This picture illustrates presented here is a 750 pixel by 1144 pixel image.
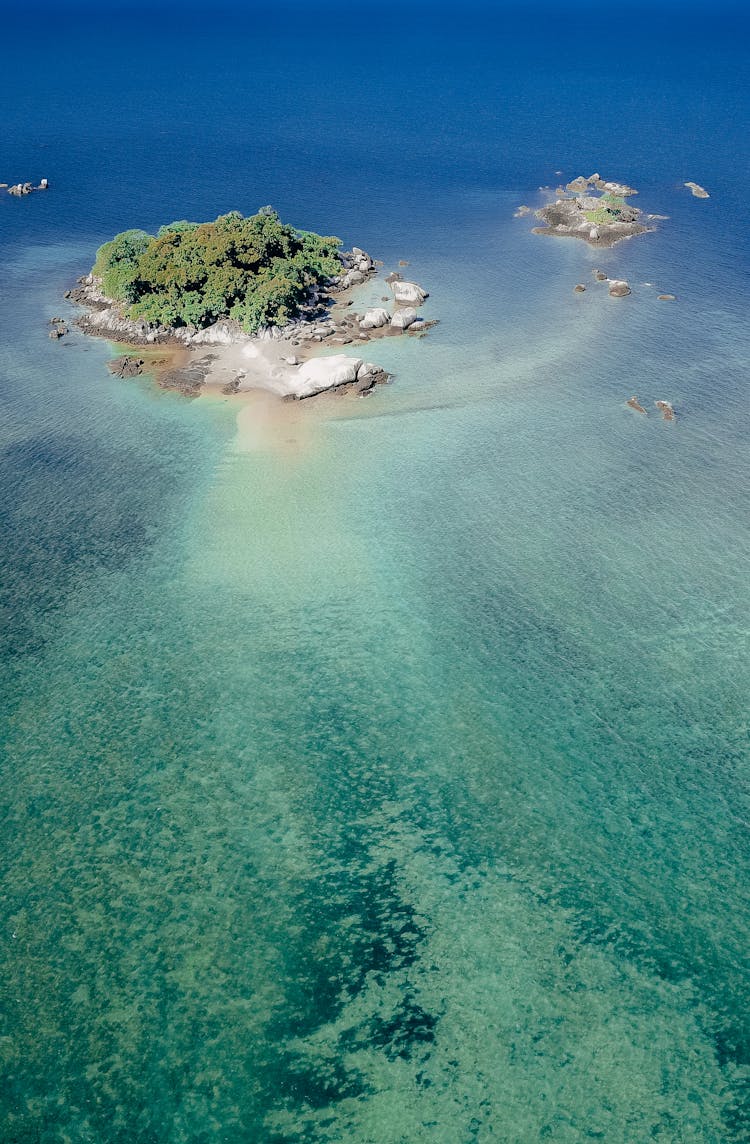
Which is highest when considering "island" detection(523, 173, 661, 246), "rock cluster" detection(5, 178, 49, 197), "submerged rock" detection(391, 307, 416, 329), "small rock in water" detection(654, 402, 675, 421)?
"rock cluster" detection(5, 178, 49, 197)

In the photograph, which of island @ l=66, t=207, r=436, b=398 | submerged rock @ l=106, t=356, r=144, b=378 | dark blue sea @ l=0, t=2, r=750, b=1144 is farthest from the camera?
submerged rock @ l=106, t=356, r=144, b=378

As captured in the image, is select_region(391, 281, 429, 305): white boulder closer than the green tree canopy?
No

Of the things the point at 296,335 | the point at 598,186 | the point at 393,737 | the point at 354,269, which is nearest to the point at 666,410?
the point at 296,335

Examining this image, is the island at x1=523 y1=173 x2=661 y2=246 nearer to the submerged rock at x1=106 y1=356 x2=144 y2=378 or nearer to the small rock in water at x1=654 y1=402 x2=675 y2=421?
the small rock in water at x1=654 y1=402 x2=675 y2=421

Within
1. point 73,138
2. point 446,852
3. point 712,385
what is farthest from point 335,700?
point 73,138

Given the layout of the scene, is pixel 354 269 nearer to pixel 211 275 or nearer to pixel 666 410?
pixel 211 275

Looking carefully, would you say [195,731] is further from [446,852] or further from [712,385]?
[712,385]

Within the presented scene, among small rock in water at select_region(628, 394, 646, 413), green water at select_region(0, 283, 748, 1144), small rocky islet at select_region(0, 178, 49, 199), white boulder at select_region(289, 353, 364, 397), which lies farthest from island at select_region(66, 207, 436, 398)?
small rocky islet at select_region(0, 178, 49, 199)
